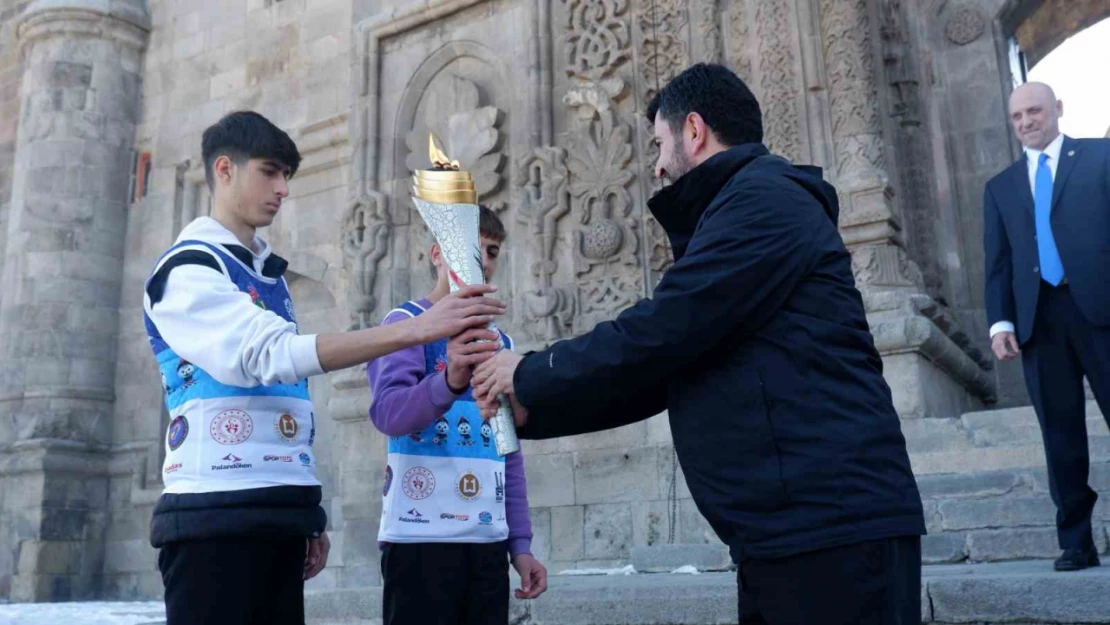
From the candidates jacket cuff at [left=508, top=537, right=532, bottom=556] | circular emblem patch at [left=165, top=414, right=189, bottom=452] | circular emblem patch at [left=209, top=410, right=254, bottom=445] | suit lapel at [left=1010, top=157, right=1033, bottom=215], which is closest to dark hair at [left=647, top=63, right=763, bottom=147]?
circular emblem patch at [left=209, top=410, right=254, bottom=445]

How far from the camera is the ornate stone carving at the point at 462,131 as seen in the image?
792 cm

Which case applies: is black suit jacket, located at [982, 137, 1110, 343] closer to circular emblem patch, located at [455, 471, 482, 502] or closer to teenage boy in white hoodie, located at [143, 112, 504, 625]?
Result: circular emblem patch, located at [455, 471, 482, 502]

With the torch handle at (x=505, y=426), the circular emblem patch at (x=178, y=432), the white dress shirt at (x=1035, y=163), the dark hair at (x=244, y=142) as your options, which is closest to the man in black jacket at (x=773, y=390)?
the torch handle at (x=505, y=426)

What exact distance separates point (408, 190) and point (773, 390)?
22.3 feet

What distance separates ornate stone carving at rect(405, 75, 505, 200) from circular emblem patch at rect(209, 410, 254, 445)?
5.57m

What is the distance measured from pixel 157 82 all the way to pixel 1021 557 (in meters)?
10.6

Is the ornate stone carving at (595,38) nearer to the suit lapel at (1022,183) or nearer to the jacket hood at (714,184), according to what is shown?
the suit lapel at (1022,183)

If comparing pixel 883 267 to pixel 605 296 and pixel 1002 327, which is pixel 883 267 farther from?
pixel 1002 327

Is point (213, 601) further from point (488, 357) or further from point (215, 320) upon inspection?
point (488, 357)

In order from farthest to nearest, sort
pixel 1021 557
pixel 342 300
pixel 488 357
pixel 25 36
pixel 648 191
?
pixel 25 36 < pixel 342 300 < pixel 648 191 < pixel 1021 557 < pixel 488 357

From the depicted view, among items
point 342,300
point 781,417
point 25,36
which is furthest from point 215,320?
point 25,36

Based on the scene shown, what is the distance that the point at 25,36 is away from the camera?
1182cm

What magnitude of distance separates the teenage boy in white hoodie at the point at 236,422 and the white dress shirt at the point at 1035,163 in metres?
2.56

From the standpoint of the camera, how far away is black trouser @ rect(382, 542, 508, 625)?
2.71m
